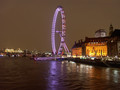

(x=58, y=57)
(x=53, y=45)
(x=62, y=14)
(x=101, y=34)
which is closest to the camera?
(x=62, y=14)

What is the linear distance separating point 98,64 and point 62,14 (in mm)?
35230

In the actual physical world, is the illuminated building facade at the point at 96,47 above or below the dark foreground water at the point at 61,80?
above

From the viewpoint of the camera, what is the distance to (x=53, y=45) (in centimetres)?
10069

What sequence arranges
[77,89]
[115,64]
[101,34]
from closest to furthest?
[77,89]
[115,64]
[101,34]

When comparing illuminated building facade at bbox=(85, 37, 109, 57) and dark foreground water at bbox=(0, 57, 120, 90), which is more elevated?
illuminated building facade at bbox=(85, 37, 109, 57)

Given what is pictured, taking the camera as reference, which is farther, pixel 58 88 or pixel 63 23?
pixel 63 23

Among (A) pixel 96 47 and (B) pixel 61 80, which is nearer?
(B) pixel 61 80

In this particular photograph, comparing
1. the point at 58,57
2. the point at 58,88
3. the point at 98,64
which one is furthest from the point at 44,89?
the point at 58,57

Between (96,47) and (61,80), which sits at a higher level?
(96,47)

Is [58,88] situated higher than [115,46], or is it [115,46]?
[115,46]

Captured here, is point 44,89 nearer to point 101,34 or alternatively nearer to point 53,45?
point 53,45

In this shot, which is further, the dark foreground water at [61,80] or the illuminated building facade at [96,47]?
the illuminated building facade at [96,47]

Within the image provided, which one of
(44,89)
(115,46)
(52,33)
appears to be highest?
(52,33)

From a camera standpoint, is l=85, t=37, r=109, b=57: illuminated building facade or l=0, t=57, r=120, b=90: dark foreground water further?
l=85, t=37, r=109, b=57: illuminated building facade
